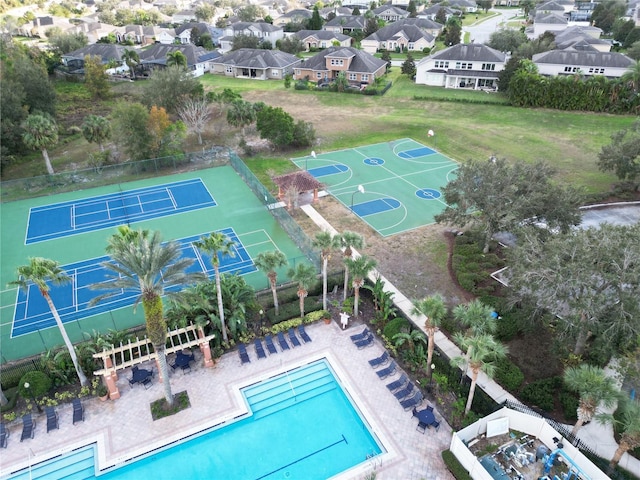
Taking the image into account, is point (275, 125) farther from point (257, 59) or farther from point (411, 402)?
point (257, 59)

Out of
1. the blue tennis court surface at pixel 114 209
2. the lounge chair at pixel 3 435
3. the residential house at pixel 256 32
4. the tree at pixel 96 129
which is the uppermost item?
the residential house at pixel 256 32

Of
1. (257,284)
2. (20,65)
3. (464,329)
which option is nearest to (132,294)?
(257,284)

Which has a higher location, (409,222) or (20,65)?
(20,65)

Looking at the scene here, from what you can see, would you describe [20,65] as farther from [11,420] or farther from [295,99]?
[11,420]

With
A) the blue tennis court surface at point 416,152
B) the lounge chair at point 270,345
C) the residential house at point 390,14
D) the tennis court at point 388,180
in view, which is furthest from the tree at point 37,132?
the residential house at point 390,14

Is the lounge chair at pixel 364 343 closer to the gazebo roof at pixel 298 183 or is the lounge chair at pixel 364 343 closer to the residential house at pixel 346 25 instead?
the gazebo roof at pixel 298 183

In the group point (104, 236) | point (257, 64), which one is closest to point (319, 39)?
point (257, 64)

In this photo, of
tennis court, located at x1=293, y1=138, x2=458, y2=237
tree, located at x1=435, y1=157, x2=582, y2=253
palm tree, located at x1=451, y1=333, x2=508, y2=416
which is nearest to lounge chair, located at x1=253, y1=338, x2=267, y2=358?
palm tree, located at x1=451, y1=333, x2=508, y2=416
